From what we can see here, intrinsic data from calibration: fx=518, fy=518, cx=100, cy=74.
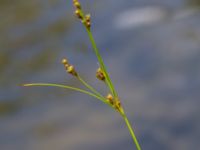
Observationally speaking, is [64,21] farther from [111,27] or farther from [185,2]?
[185,2]

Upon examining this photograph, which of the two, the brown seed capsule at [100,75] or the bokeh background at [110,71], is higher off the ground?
the bokeh background at [110,71]

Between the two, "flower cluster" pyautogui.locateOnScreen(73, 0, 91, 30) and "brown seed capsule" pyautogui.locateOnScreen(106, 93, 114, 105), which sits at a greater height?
"flower cluster" pyautogui.locateOnScreen(73, 0, 91, 30)

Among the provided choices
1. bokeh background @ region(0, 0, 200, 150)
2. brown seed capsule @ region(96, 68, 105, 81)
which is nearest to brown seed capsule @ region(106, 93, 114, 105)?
brown seed capsule @ region(96, 68, 105, 81)

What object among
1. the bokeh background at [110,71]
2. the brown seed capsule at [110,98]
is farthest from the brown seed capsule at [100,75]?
the bokeh background at [110,71]

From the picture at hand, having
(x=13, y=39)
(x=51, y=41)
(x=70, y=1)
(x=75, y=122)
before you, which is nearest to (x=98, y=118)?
(x=75, y=122)

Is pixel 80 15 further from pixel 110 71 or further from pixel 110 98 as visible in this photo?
pixel 110 71

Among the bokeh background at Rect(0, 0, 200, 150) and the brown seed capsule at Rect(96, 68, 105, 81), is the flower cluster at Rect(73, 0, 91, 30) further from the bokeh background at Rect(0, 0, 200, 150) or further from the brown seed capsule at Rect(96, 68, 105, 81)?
the bokeh background at Rect(0, 0, 200, 150)

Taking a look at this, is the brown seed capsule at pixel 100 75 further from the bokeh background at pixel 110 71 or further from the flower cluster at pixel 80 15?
the bokeh background at pixel 110 71

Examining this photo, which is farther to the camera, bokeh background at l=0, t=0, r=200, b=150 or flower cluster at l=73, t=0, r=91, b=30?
bokeh background at l=0, t=0, r=200, b=150

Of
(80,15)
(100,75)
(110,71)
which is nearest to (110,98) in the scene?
(100,75)
